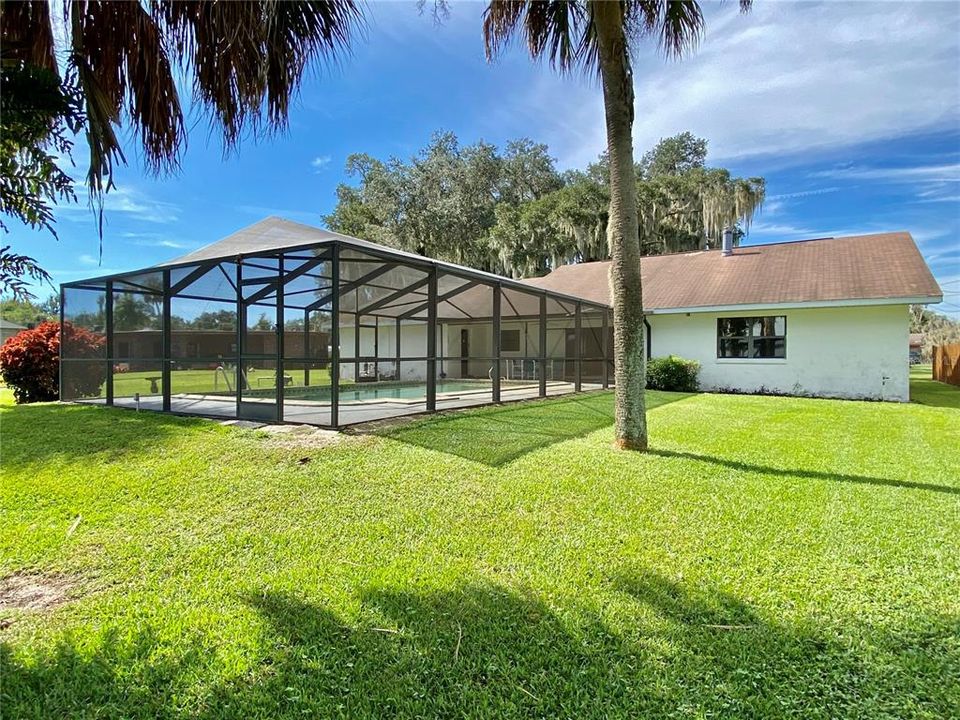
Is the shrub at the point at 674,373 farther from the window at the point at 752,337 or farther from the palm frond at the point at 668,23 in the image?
the palm frond at the point at 668,23

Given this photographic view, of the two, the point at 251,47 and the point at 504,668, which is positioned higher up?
the point at 251,47

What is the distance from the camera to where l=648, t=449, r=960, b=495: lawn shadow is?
489cm

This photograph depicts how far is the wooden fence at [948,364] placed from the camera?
18.0m

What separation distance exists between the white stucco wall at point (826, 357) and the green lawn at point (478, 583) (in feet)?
27.3

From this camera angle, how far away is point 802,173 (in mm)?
26312

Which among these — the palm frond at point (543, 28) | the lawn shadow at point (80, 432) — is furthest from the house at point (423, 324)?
the palm frond at point (543, 28)

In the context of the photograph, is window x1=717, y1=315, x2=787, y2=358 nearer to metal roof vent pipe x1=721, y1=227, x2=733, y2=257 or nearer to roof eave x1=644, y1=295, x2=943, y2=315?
roof eave x1=644, y1=295, x2=943, y2=315

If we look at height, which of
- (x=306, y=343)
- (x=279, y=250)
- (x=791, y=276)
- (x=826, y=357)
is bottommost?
(x=826, y=357)

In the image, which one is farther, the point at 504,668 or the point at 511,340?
the point at 511,340

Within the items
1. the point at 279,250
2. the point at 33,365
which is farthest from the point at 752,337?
the point at 33,365

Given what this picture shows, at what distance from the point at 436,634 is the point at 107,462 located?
16.6 feet

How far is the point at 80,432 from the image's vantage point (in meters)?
7.01

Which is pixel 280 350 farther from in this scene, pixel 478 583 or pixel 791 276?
pixel 791 276

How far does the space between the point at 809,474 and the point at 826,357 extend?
33.8 feet
